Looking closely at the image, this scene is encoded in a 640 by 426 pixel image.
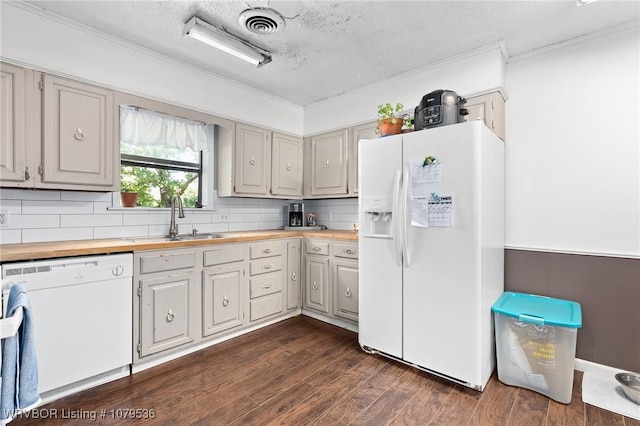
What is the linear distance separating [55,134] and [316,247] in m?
2.37

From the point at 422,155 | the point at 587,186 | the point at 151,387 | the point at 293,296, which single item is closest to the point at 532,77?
the point at 587,186

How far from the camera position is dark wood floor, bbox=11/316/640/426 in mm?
1829

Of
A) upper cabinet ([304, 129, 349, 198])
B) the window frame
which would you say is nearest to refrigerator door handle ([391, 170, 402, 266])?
upper cabinet ([304, 129, 349, 198])

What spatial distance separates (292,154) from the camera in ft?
13.2

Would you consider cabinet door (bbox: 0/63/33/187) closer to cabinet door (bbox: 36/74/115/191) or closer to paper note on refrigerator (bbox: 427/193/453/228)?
cabinet door (bbox: 36/74/115/191)

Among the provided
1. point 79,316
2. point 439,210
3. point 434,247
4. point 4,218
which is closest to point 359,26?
point 439,210

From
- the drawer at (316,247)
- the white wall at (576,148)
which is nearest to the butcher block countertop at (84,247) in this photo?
the drawer at (316,247)

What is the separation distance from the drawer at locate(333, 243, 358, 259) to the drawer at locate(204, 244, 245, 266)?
92 centimetres

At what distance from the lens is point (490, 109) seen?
2611mm

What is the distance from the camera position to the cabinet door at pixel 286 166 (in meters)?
3.79

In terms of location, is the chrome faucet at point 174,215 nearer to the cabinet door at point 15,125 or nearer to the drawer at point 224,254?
the drawer at point 224,254

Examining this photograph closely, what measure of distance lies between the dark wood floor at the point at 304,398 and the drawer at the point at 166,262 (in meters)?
0.75

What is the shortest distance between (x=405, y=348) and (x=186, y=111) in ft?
9.26

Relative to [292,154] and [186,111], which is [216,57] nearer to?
[186,111]
